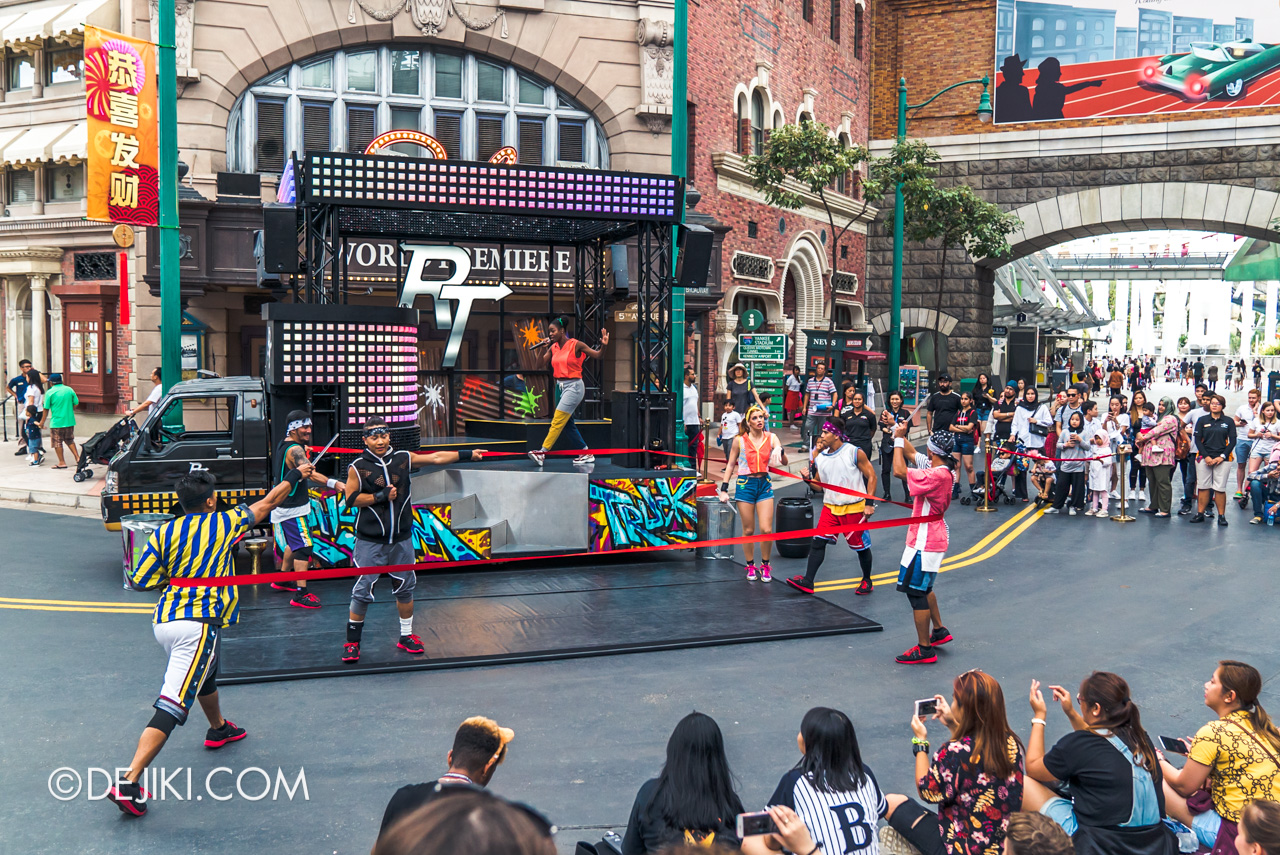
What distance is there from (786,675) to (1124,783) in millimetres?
3963

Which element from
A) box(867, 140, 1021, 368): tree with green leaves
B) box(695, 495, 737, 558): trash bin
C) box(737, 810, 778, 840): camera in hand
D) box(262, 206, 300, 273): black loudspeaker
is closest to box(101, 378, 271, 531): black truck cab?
box(262, 206, 300, 273): black loudspeaker

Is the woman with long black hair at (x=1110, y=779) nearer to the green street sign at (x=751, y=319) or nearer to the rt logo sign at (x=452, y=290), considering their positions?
the rt logo sign at (x=452, y=290)

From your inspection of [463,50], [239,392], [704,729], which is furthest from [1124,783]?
[463,50]

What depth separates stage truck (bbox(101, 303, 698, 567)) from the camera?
11.8 meters

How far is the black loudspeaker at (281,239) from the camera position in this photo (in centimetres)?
1257

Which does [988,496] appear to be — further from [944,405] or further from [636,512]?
[636,512]

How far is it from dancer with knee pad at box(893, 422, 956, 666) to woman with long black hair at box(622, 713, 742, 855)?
5.12 m

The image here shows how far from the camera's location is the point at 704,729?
3951 mm

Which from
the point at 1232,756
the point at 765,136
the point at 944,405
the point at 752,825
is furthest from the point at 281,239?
the point at 765,136

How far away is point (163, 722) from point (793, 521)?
8.28m

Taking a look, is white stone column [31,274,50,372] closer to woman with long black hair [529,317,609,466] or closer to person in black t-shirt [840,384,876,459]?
woman with long black hair [529,317,609,466]

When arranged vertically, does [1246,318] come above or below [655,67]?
below

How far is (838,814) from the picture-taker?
415 cm

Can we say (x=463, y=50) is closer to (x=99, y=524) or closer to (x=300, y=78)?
(x=300, y=78)
